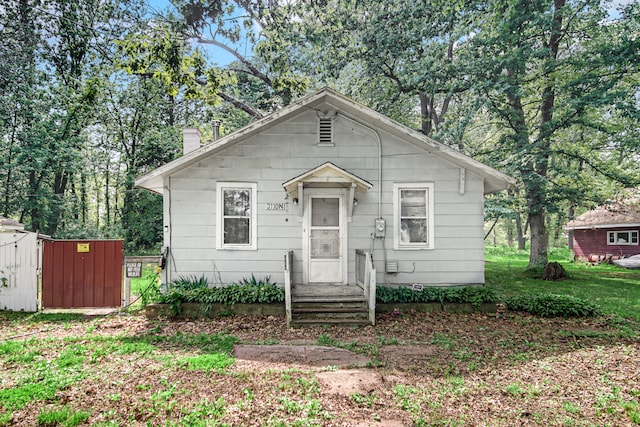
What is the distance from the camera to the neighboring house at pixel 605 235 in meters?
18.4

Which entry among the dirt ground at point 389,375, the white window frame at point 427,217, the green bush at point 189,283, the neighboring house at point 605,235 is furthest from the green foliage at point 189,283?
the neighboring house at point 605,235

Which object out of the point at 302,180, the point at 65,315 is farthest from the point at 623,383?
the point at 65,315

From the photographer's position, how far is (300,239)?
27.4 ft

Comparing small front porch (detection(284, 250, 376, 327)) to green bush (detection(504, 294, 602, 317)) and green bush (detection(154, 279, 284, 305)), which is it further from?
green bush (detection(504, 294, 602, 317))

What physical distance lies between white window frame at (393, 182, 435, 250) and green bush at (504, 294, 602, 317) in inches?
88.4

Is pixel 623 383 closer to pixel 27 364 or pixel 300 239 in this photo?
pixel 300 239

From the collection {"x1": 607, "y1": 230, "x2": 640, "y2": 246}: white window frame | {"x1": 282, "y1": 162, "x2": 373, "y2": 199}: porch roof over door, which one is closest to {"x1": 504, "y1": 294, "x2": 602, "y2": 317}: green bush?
{"x1": 282, "y1": 162, "x2": 373, "y2": 199}: porch roof over door

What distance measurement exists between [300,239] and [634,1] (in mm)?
14318

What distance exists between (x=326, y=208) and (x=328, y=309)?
8.33ft

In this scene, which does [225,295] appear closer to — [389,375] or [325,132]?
[389,375]

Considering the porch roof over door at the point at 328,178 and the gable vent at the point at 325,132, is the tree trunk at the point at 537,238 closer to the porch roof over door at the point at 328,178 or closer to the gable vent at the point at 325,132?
the porch roof over door at the point at 328,178

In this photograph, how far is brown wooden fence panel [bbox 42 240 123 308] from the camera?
7738 mm

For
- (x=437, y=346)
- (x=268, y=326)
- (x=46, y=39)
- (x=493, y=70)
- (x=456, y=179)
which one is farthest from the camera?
(x=46, y=39)

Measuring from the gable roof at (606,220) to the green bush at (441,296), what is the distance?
1404cm
